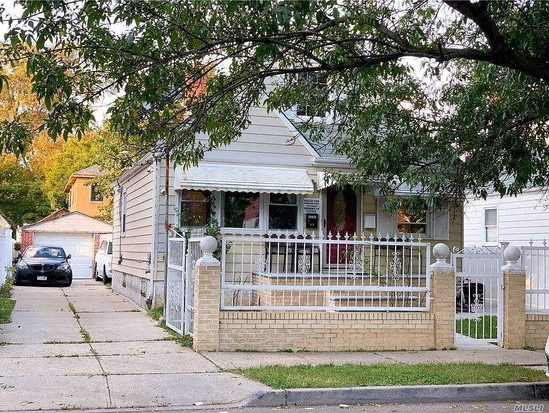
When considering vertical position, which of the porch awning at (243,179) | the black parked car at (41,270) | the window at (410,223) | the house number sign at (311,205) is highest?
the porch awning at (243,179)

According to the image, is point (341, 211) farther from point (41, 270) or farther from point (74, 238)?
point (74, 238)

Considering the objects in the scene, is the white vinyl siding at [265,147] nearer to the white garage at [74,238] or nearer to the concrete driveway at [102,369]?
the concrete driveway at [102,369]

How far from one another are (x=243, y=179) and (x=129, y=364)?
6.23m

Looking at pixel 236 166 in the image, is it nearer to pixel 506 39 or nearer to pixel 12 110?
pixel 506 39

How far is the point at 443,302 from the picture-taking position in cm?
1109

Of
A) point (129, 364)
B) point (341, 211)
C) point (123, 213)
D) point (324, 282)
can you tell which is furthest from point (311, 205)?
point (123, 213)

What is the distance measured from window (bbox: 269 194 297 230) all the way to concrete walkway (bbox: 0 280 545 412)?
3668 millimetres

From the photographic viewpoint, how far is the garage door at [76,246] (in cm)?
3272

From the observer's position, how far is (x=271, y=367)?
8969 mm

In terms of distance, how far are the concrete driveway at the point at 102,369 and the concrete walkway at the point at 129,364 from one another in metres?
0.01

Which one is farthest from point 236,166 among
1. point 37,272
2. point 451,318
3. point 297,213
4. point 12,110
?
point 12,110

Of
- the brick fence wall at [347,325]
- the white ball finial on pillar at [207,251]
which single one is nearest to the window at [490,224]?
the brick fence wall at [347,325]

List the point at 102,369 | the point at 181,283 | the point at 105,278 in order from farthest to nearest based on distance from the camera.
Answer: the point at 105,278, the point at 181,283, the point at 102,369

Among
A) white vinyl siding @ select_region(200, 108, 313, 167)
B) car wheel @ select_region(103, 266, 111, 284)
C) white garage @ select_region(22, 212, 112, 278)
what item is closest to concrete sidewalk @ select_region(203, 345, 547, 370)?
white vinyl siding @ select_region(200, 108, 313, 167)
